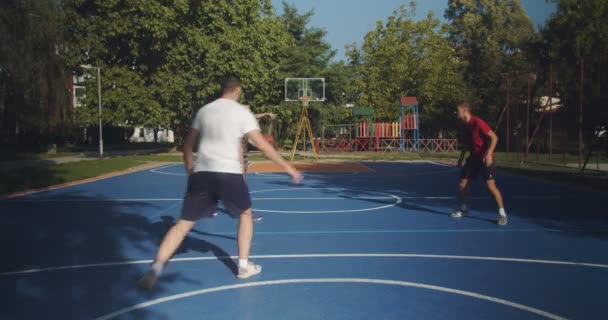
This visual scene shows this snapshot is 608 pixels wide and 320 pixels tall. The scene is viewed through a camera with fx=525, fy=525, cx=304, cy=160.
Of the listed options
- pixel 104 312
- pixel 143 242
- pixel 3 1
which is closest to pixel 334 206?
pixel 143 242

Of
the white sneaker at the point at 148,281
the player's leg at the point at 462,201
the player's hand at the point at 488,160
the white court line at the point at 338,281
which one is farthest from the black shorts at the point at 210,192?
the player's leg at the point at 462,201

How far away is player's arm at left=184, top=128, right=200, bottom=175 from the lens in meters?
4.89

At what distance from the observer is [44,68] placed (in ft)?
72.5

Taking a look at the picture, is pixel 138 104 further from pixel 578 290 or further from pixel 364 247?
pixel 578 290

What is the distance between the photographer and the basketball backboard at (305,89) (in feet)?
93.1

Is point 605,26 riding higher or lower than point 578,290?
higher

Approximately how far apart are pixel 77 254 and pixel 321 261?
2857 mm

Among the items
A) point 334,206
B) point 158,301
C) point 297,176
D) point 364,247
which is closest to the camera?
point 158,301

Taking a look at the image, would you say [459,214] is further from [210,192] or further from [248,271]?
[210,192]

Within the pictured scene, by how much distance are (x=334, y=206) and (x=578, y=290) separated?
5.84 meters

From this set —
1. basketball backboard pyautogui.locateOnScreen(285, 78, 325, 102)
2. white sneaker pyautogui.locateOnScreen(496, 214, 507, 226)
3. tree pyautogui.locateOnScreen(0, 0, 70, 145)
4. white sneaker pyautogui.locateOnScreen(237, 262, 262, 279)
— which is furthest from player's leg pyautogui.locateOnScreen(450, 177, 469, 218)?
basketball backboard pyautogui.locateOnScreen(285, 78, 325, 102)

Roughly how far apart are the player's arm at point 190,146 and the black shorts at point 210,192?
22 cm

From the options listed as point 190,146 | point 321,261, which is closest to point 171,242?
point 190,146

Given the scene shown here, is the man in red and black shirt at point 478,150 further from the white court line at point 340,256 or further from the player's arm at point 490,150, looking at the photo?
the white court line at point 340,256
